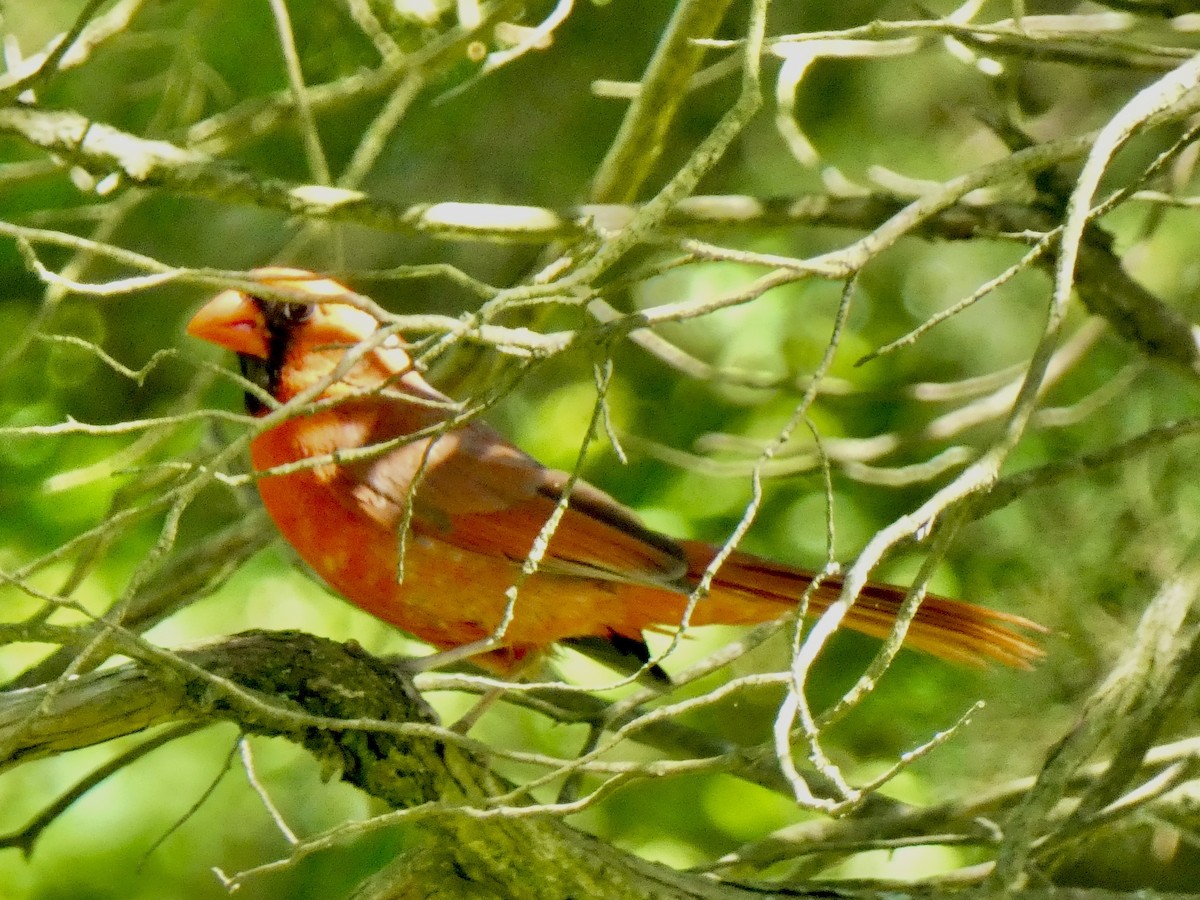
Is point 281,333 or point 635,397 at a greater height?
point 281,333

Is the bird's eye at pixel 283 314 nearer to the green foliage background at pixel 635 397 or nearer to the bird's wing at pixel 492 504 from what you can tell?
the green foliage background at pixel 635 397

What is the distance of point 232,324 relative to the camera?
11.8 ft

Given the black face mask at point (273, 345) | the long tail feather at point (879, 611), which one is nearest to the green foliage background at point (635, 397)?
the black face mask at point (273, 345)

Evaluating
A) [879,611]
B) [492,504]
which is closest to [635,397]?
[492,504]

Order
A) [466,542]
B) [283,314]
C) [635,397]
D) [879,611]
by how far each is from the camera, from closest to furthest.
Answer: [879,611] → [466,542] → [283,314] → [635,397]

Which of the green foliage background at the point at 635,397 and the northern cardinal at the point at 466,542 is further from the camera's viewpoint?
the green foliage background at the point at 635,397

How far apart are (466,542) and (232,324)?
76 centimetres

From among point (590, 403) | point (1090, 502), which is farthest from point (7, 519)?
point (1090, 502)

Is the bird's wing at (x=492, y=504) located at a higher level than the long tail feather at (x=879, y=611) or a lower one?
higher

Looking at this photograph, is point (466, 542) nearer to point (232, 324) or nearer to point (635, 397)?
point (232, 324)

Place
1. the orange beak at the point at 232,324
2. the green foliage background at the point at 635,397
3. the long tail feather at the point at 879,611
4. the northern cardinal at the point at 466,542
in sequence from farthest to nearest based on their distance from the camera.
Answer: the green foliage background at the point at 635,397 < the orange beak at the point at 232,324 < the northern cardinal at the point at 466,542 < the long tail feather at the point at 879,611

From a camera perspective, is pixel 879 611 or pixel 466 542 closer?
pixel 879 611

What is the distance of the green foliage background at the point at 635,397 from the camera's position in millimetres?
4090

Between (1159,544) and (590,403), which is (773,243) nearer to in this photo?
(590,403)
